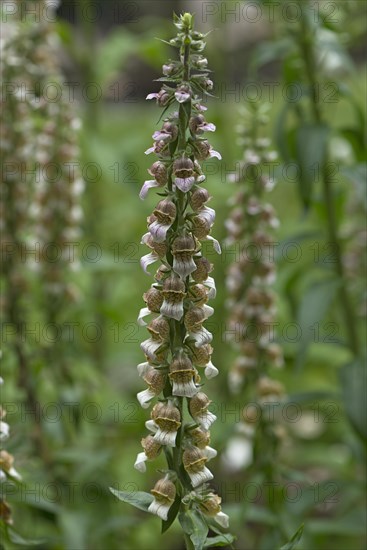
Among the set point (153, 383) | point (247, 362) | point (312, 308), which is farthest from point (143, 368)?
point (312, 308)

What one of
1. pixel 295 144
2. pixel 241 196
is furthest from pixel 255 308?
pixel 295 144

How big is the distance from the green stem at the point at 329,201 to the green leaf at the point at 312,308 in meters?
0.09

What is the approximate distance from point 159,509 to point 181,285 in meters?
0.50

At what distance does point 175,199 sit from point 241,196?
3.96 ft

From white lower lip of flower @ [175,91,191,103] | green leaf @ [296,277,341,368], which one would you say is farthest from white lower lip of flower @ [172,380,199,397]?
green leaf @ [296,277,341,368]

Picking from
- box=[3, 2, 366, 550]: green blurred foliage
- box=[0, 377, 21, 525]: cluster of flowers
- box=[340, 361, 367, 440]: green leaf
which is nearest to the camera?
box=[0, 377, 21, 525]: cluster of flowers

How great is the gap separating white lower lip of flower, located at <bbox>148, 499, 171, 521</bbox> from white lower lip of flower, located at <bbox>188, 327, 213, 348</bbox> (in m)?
0.36

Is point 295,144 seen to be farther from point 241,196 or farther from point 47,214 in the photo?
point 47,214

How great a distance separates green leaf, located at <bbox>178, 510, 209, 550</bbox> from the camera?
1865 mm

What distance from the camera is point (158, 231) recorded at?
5.98ft

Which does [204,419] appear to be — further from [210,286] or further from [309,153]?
[309,153]

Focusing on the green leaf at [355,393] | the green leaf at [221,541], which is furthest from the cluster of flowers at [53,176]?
the green leaf at [221,541]

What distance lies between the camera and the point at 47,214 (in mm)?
3619

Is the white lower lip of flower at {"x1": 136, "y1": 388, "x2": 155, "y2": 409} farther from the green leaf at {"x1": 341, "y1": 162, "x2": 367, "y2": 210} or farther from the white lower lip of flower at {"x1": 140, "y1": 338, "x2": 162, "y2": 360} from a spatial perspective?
the green leaf at {"x1": 341, "y1": 162, "x2": 367, "y2": 210}
